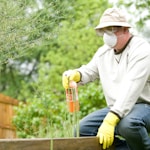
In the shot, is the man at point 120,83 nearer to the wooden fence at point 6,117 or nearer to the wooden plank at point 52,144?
the wooden plank at point 52,144

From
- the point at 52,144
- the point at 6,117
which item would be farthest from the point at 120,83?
the point at 6,117

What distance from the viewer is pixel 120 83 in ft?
13.6

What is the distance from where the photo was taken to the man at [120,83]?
3953mm

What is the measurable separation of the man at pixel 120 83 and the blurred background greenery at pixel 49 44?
32 cm

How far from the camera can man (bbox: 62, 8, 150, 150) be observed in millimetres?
3953

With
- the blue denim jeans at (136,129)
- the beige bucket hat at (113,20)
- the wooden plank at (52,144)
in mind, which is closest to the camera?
the wooden plank at (52,144)

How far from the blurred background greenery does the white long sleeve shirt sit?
358 mm

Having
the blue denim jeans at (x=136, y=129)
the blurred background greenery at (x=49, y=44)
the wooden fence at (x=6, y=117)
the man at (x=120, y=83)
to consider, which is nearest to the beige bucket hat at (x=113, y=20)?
the man at (x=120, y=83)

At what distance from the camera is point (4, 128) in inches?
347

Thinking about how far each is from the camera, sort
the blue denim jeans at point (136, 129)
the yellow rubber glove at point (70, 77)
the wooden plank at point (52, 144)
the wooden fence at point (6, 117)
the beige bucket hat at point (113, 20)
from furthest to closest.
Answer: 1. the wooden fence at point (6, 117)
2. the yellow rubber glove at point (70, 77)
3. the beige bucket hat at point (113, 20)
4. the blue denim jeans at point (136, 129)
5. the wooden plank at point (52, 144)

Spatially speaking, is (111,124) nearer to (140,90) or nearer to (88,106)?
(140,90)

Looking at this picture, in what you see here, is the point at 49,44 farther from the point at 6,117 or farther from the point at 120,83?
the point at 120,83

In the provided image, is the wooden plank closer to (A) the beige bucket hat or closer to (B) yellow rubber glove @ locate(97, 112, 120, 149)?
(B) yellow rubber glove @ locate(97, 112, 120, 149)

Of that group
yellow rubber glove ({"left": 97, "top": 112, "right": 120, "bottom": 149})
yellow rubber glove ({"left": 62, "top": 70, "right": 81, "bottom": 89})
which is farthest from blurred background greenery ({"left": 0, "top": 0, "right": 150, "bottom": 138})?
yellow rubber glove ({"left": 97, "top": 112, "right": 120, "bottom": 149})
